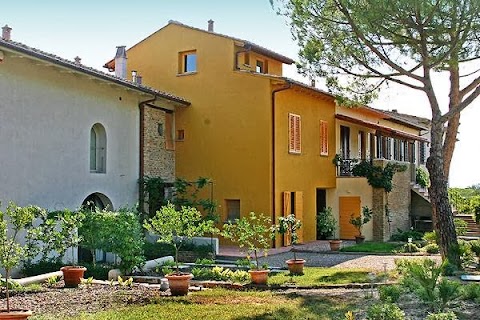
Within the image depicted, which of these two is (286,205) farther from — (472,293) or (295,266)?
(472,293)

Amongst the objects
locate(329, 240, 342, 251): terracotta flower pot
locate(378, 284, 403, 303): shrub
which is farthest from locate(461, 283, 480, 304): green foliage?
locate(329, 240, 342, 251): terracotta flower pot

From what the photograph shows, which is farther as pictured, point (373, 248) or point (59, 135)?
point (373, 248)

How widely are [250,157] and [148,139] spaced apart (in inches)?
151

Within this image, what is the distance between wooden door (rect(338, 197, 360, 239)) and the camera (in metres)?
26.6

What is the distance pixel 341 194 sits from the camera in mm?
26656

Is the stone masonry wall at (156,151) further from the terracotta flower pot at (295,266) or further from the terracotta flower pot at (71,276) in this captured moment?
the terracotta flower pot at (71,276)

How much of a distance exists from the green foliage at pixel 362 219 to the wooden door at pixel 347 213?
0.91 m

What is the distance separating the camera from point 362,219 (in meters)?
25.3

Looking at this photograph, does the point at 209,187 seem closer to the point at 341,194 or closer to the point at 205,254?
the point at 205,254

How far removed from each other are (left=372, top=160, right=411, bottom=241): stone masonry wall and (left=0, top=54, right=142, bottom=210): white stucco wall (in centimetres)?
1118

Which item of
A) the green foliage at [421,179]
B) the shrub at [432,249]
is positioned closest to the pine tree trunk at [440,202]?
the shrub at [432,249]

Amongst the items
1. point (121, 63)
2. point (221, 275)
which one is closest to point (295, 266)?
point (221, 275)

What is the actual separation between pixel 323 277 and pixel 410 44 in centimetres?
677

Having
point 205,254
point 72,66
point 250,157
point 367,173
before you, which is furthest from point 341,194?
point 72,66
